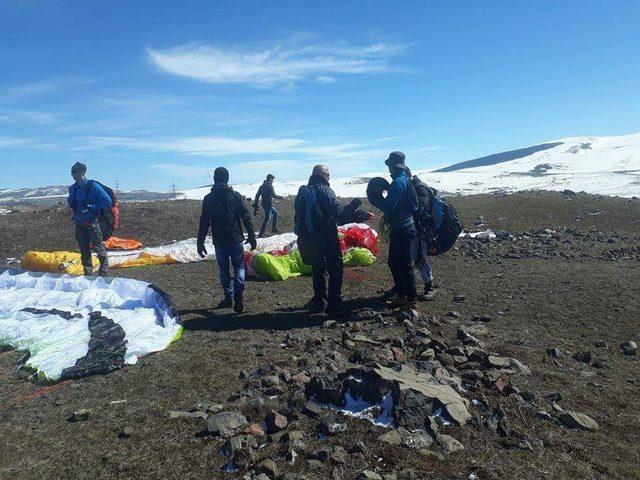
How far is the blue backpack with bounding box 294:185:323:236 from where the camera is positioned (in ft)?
22.2

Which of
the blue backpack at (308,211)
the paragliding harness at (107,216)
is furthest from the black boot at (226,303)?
the paragliding harness at (107,216)

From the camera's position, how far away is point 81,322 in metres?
6.31

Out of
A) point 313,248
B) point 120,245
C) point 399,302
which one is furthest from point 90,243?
point 399,302

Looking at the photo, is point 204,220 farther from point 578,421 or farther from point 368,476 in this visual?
point 578,421

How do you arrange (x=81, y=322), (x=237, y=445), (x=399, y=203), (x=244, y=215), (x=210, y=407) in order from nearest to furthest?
1. (x=237, y=445)
2. (x=210, y=407)
3. (x=81, y=322)
4. (x=399, y=203)
5. (x=244, y=215)

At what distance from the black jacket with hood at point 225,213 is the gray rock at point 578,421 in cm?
480

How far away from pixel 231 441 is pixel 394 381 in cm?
147

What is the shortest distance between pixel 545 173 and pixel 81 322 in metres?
74.5

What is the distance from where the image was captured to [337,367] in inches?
194

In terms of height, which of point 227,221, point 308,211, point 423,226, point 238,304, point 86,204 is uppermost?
point 86,204

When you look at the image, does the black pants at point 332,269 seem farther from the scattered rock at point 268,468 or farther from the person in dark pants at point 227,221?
the scattered rock at point 268,468

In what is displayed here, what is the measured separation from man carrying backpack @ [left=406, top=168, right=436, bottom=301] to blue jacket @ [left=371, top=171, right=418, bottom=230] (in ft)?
1.81

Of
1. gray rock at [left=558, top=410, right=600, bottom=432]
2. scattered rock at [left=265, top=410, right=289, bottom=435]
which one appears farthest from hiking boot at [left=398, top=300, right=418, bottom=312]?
scattered rock at [left=265, top=410, right=289, bottom=435]

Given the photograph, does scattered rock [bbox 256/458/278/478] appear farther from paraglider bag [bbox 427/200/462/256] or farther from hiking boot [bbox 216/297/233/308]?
paraglider bag [bbox 427/200/462/256]
